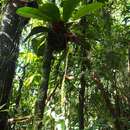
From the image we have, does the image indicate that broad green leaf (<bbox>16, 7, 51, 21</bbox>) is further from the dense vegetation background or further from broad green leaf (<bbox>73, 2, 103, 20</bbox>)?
broad green leaf (<bbox>73, 2, 103, 20</bbox>)

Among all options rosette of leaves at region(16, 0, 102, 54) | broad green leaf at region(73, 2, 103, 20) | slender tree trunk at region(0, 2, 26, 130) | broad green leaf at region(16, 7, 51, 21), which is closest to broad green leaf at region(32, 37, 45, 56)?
slender tree trunk at region(0, 2, 26, 130)

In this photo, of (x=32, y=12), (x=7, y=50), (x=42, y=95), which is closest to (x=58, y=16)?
(x=32, y=12)

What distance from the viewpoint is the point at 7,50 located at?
132 inches

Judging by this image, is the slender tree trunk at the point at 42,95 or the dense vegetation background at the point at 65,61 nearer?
the slender tree trunk at the point at 42,95

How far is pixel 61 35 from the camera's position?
10.9ft

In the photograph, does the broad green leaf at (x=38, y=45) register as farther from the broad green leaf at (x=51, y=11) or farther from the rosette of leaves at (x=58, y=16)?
the broad green leaf at (x=51, y=11)

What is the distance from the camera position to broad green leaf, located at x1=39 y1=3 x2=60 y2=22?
2.99m

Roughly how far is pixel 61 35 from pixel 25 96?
2.27 m

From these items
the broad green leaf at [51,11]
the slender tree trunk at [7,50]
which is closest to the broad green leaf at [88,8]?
the broad green leaf at [51,11]

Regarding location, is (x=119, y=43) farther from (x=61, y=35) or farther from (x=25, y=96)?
(x=25, y=96)

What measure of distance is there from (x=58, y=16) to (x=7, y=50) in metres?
0.64

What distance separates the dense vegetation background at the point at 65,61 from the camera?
122 inches

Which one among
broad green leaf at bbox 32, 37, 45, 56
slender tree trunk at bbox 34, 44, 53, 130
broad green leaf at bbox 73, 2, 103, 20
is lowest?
slender tree trunk at bbox 34, 44, 53, 130

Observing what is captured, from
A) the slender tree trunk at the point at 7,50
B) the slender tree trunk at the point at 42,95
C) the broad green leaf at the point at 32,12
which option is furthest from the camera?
the slender tree trunk at the point at 7,50
